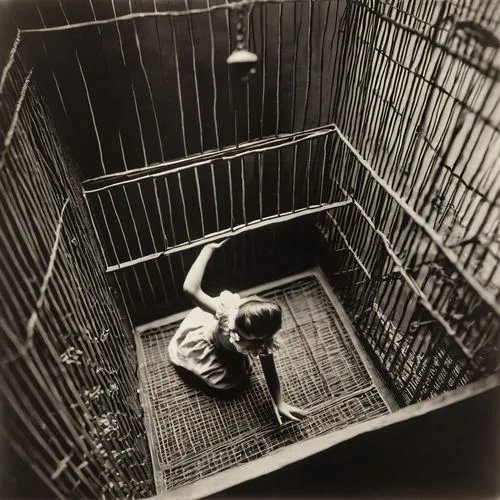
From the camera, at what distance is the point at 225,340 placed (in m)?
2.17

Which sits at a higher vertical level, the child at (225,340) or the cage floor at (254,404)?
the child at (225,340)

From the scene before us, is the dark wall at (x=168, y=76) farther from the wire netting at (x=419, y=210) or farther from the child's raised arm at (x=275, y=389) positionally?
the child's raised arm at (x=275, y=389)

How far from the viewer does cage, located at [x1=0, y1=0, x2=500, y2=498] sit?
1733 millimetres

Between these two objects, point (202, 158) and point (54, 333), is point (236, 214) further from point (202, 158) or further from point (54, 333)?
point (54, 333)

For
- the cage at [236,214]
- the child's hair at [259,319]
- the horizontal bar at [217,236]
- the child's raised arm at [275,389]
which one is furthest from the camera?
the horizontal bar at [217,236]

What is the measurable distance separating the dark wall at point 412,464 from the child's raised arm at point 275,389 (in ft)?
1.68

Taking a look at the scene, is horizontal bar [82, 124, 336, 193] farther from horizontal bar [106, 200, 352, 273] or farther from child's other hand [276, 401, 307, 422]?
child's other hand [276, 401, 307, 422]

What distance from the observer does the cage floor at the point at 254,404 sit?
2.34 meters

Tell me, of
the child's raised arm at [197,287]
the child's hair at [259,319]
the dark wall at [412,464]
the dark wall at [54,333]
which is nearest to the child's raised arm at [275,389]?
the child's hair at [259,319]

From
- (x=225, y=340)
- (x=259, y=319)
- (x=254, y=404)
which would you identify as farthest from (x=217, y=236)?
(x=254, y=404)

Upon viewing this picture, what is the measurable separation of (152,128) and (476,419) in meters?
2.15

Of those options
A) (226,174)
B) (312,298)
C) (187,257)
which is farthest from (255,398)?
(226,174)

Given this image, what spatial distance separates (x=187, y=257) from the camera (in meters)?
3.02

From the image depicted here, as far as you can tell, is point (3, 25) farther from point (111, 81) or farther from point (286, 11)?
point (286, 11)
